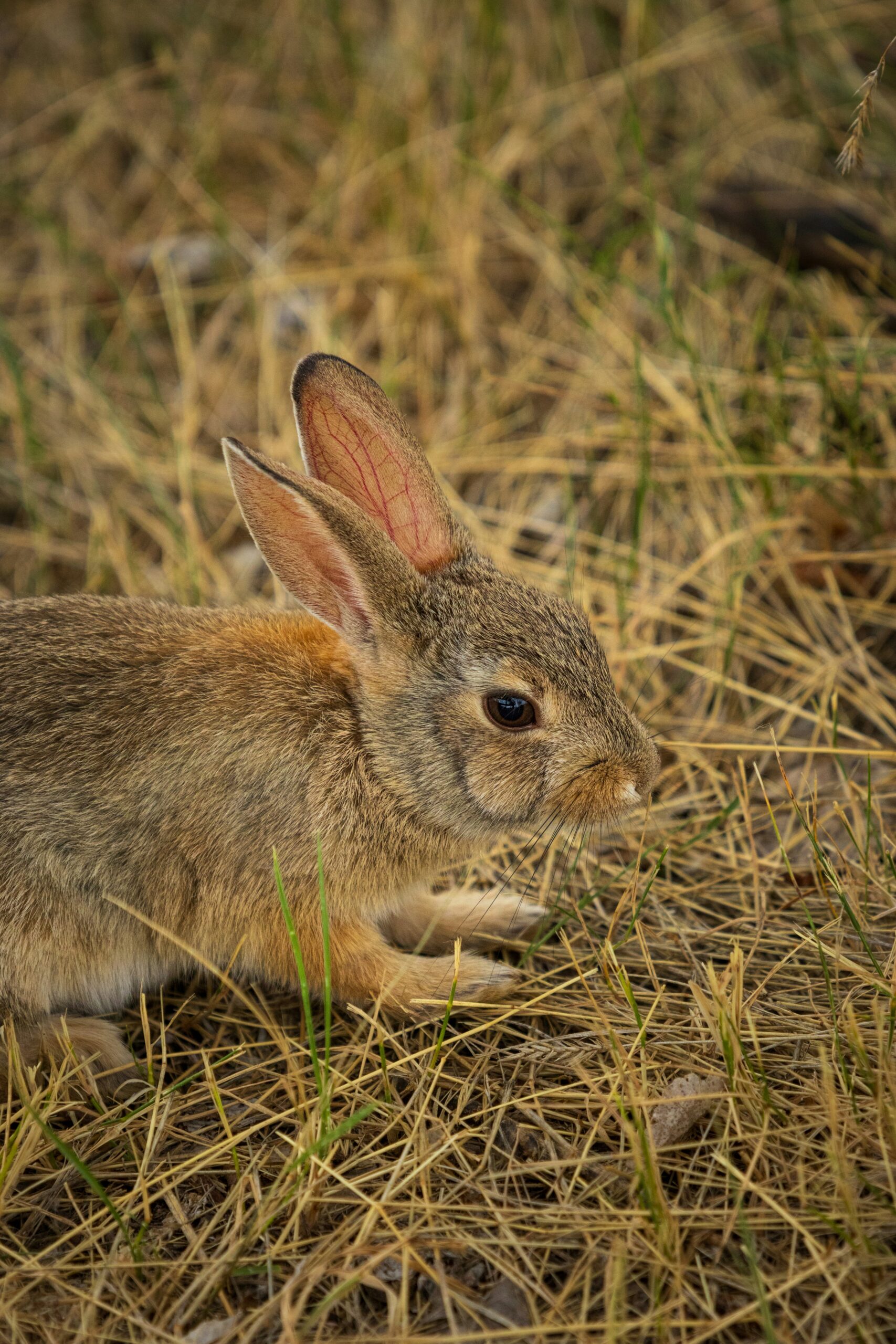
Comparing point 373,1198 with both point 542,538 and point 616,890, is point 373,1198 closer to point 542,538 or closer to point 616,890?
point 616,890

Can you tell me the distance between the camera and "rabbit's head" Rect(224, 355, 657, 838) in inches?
137

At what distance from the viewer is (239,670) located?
11.9 ft

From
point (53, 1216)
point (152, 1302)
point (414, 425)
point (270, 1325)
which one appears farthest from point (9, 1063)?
point (414, 425)

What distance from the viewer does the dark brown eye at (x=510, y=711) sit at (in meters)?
3.52

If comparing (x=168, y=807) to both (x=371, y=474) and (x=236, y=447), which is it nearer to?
(x=236, y=447)

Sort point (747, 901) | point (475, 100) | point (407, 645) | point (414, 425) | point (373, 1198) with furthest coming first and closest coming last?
1. point (475, 100)
2. point (414, 425)
3. point (747, 901)
4. point (407, 645)
5. point (373, 1198)

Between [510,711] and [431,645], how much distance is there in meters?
0.31

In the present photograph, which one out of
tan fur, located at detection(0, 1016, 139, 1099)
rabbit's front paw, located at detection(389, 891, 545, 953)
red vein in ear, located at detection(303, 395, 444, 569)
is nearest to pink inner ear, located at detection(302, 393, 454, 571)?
red vein in ear, located at detection(303, 395, 444, 569)

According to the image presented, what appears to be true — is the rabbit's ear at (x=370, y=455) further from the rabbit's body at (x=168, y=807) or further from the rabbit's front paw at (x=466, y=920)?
the rabbit's front paw at (x=466, y=920)

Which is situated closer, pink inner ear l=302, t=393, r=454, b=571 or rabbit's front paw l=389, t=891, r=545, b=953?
pink inner ear l=302, t=393, r=454, b=571

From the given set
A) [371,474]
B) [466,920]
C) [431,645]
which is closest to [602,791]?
[431,645]

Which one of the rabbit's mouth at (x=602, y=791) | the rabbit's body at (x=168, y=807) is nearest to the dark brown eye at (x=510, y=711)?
the rabbit's mouth at (x=602, y=791)

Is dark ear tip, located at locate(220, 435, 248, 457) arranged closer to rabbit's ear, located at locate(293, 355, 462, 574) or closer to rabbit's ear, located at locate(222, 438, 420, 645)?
rabbit's ear, located at locate(222, 438, 420, 645)

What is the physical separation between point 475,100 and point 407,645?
13.0ft
